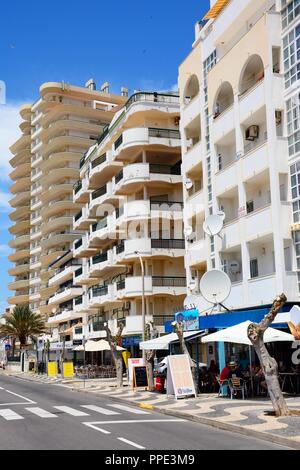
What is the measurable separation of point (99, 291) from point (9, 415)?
32.6m

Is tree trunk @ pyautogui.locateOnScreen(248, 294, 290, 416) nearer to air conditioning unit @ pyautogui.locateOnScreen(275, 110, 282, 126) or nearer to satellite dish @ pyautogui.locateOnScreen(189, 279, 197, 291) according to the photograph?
air conditioning unit @ pyautogui.locateOnScreen(275, 110, 282, 126)

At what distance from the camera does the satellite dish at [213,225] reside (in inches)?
1218

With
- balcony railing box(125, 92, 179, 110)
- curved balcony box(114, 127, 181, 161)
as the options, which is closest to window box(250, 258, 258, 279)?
curved balcony box(114, 127, 181, 161)

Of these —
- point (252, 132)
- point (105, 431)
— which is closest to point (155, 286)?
point (252, 132)

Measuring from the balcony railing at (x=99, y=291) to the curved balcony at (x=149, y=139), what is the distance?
11731mm

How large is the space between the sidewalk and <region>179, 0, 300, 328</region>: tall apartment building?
5024mm

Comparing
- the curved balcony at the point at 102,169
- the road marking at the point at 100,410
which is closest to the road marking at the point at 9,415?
the road marking at the point at 100,410

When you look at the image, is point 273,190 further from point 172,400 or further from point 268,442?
point 268,442

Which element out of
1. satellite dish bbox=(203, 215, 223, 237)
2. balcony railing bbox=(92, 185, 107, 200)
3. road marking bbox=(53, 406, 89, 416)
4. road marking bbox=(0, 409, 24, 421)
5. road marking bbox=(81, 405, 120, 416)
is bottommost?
road marking bbox=(81, 405, 120, 416)

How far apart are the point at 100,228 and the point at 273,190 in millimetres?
27841

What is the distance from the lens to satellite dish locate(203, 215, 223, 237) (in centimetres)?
3094

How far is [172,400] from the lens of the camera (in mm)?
24000

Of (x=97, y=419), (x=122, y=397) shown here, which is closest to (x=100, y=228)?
(x=122, y=397)

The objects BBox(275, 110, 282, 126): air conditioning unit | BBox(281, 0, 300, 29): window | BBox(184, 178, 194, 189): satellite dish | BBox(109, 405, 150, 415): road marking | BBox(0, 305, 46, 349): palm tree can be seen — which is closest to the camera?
BBox(109, 405, 150, 415): road marking
